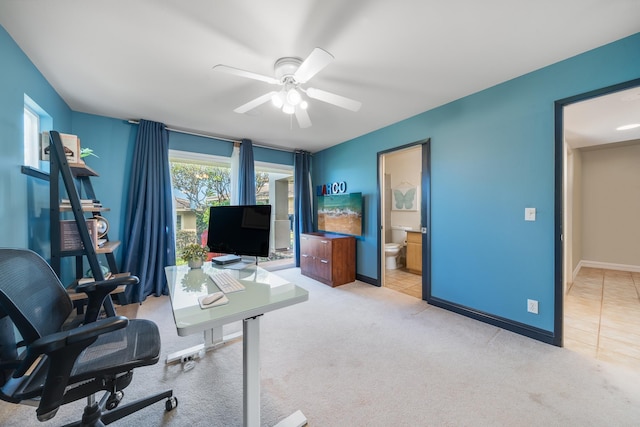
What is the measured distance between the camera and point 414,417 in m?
1.38

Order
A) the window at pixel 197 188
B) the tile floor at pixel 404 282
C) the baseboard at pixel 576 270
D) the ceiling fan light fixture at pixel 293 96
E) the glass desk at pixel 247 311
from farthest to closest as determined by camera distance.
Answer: the baseboard at pixel 576 270 → the window at pixel 197 188 → the tile floor at pixel 404 282 → the ceiling fan light fixture at pixel 293 96 → the glass desk at pixel 247 311

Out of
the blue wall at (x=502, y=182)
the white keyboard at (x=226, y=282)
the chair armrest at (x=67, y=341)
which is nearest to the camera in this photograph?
the chair armrest at (x=67, y=341)

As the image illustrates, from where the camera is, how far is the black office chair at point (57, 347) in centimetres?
88

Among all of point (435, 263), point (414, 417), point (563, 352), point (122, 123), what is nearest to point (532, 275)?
point (563, 352)

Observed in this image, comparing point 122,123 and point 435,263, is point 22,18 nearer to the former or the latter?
point 122,123

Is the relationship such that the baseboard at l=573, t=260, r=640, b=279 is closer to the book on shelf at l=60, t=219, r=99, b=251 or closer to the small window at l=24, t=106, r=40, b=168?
the book on shelf at l=60, t=219, r=99, b=251

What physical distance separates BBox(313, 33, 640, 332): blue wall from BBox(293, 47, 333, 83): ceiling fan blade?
1957mm

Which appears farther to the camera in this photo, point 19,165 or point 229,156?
point 229,156

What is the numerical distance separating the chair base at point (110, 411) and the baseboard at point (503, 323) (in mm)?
2745

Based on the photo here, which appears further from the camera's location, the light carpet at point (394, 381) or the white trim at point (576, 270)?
the white trim at point (576, 270)

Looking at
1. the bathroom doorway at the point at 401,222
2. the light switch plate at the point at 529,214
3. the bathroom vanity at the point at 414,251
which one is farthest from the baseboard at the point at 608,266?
the light switch plate at the point at 529,214

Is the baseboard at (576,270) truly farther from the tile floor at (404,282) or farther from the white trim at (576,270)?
Answer: the tile floor at (404,282)

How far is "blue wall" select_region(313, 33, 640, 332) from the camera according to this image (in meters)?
2.01

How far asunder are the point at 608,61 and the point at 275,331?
356 cm
